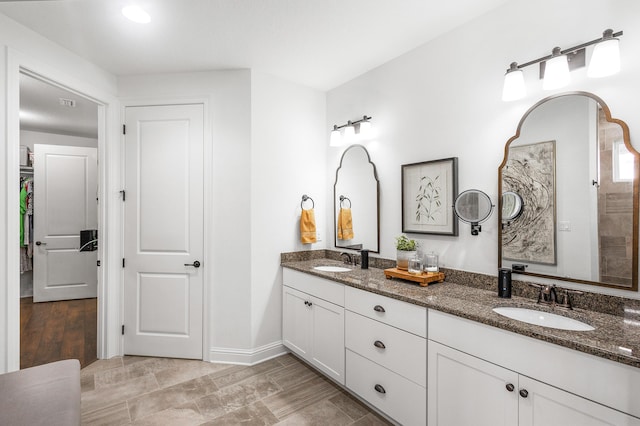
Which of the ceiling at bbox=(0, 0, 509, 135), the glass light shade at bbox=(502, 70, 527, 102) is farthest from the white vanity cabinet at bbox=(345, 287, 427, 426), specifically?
the ceiling at bbox=(0, 0, 509, 135)

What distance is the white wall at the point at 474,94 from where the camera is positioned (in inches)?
61.1

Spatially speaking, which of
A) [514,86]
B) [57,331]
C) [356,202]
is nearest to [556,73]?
[514,86]

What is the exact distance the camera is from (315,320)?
2551 mm

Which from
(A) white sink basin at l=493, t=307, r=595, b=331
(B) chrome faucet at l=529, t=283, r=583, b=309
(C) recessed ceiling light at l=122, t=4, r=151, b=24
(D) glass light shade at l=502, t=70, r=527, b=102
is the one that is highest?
(C) recessed ceiling light at l=122, t=4, r=151, b=24

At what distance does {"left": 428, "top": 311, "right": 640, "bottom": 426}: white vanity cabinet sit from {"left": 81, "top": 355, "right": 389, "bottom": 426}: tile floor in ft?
2.20

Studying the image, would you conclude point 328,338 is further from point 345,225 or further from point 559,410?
point 559,410

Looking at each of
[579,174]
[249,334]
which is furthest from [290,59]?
[249,334]

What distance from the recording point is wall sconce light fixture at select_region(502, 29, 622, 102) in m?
1.46

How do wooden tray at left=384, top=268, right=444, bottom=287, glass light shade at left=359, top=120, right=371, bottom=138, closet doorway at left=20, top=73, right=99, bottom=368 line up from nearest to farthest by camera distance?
1. wooden tray at left=384, top=268, right=444, bottom=287
2. glass light shade at left=359, top=120, right=371, bottom=138
3. closet doorway at left=20, top=73, right=99, bottom=368

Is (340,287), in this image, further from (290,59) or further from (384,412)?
(290,59)

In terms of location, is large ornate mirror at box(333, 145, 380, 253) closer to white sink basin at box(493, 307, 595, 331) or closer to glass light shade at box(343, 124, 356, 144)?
glass light shade at box(343, 124, 356, 144)

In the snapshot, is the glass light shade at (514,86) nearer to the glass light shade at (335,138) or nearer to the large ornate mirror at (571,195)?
the large ornate mirror at (571,195)

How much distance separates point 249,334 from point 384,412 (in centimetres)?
134

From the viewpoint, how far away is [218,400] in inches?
88.4
